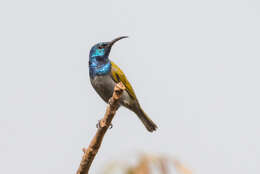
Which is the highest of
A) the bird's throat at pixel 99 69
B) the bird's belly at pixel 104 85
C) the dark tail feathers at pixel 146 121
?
the bird's throat at pixel 99 69

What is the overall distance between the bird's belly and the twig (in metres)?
2.97

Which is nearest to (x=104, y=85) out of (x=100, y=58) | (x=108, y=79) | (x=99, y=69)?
(x=108, y=79)

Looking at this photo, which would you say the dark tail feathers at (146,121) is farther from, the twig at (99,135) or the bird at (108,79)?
the twig at (99,135)

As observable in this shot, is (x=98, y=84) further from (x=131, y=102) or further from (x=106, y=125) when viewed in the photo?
(x=106, y=125)

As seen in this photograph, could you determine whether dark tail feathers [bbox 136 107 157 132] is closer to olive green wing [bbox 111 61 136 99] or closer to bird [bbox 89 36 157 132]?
bird [bbox 89 36 157 132]

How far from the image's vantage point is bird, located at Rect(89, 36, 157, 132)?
8.63 m

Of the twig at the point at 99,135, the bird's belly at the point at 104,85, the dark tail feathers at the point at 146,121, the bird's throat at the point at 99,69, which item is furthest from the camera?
the dark tail feathers at the point at 146,121

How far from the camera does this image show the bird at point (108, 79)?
8.63 m

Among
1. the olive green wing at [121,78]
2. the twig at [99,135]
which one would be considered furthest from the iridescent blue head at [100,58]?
the twig at [99,135]

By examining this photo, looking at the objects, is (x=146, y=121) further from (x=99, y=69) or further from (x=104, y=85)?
(x=99, y=69)

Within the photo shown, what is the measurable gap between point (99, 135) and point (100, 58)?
12.5ft

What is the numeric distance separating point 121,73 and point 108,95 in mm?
648

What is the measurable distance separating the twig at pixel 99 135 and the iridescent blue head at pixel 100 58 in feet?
10.6

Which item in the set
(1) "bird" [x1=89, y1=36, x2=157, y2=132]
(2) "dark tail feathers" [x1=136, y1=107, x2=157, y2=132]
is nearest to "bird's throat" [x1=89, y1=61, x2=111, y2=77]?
(1) "bird" [x1=89, y1=36, x2=157, y2=132]
